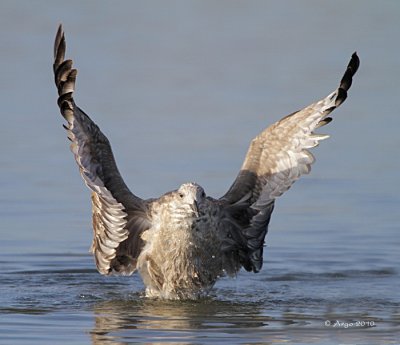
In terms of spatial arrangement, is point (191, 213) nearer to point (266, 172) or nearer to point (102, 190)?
point (102, 190)

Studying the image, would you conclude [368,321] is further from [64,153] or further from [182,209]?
[64,153]

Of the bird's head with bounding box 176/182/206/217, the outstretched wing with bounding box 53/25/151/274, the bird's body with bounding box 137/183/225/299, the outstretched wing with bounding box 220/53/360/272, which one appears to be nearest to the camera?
the outstretched wing with bounding box 53/25/151/274

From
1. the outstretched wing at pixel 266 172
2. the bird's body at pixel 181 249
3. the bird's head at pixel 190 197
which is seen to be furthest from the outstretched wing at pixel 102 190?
the outstretched wing at pixel 266 172

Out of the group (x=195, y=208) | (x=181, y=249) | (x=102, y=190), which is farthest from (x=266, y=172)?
(x=102, y=190)

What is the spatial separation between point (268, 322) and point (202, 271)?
144 cm

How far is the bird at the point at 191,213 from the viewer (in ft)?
44.5

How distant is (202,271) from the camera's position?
13883 mm

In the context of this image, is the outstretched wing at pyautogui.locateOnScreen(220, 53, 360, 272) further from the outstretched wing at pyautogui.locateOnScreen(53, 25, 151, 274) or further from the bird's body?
the outstretched wing at pyautogui.locateOnScreen(53, 25, 151, 274)

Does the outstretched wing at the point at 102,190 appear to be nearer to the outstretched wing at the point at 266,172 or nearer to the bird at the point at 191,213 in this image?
the bird at the point at 191,213

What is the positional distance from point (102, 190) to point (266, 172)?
1782mm

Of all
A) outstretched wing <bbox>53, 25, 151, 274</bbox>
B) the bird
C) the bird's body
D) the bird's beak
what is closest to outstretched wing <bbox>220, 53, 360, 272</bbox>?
the bird

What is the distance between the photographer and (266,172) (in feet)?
46.7

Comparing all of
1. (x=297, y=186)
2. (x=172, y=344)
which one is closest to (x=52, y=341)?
(x=172, y=344)

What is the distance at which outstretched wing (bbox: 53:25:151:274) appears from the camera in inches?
514
